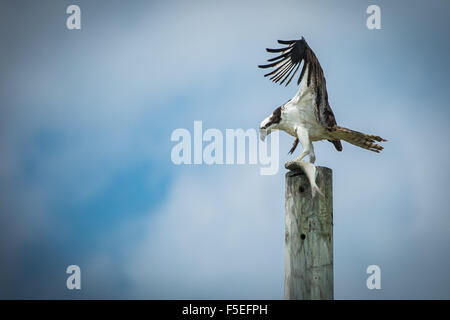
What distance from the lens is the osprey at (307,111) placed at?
712 cm

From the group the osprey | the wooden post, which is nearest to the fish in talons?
the wooden post

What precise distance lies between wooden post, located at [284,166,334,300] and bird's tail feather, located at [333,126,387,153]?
920mm

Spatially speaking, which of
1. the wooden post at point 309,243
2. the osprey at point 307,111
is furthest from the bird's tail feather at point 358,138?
the wooden post at point 309,243

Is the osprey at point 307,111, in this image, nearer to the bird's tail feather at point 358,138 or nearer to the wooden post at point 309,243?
the bird's tail feather at point 358,138

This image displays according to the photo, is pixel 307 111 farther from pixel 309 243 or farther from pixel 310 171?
pixel 309 243

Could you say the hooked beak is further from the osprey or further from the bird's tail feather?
the bird's tail feather

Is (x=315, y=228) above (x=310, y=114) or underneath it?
underneath

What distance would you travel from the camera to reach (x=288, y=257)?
6184 millimetres

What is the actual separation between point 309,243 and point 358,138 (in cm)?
183

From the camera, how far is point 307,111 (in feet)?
23.6

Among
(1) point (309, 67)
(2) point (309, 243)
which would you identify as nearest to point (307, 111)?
(1) point (309, 67)
